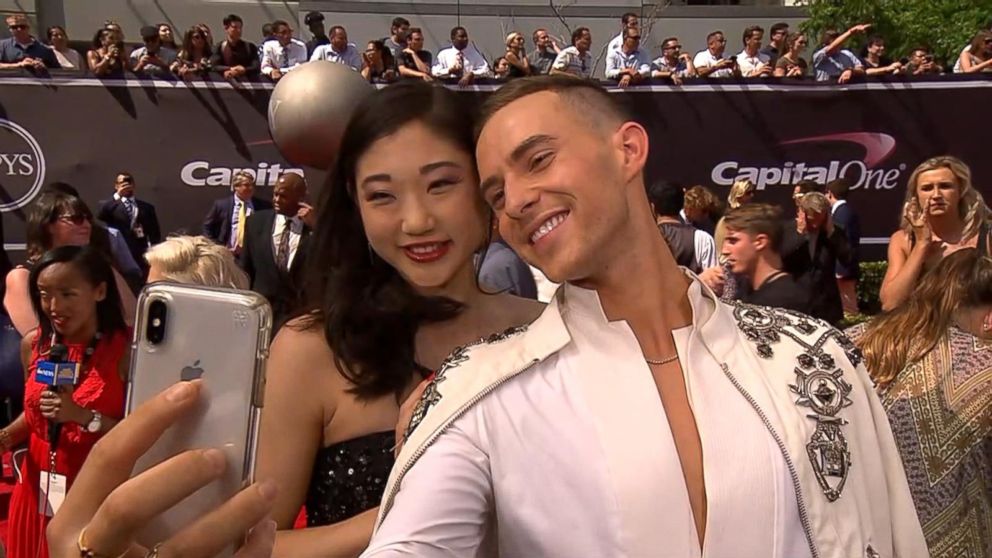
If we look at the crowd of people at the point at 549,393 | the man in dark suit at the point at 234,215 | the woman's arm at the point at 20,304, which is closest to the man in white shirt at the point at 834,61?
the man in dark suit at the point at 234,215

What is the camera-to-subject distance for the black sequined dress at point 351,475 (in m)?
1.72

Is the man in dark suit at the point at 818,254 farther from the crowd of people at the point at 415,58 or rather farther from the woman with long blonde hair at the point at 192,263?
the crowd of people at the point at 415,58

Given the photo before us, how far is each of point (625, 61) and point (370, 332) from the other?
9.84m

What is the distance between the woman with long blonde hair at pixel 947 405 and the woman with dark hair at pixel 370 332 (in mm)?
1597

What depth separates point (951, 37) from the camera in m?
17.3

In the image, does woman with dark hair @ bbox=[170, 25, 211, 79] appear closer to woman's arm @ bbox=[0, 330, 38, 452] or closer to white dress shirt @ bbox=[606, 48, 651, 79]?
white dress shirt @ bbox=[606, 48, 651, 79]

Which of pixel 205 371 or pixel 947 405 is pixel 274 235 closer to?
pixel 947 405

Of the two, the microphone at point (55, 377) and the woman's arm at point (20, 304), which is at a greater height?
the woman's arm at point (20, 304)

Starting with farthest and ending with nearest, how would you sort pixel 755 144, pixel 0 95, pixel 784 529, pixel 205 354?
pixel 755 144 → pixel 0 95 → pixel 784 529 → pixel 205 354

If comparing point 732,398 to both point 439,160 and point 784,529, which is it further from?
point 439,160

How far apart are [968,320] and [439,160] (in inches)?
74.6

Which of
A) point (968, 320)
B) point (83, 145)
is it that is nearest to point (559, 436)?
point (968, 320)

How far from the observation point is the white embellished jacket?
1210 mm

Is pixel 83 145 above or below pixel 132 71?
below
